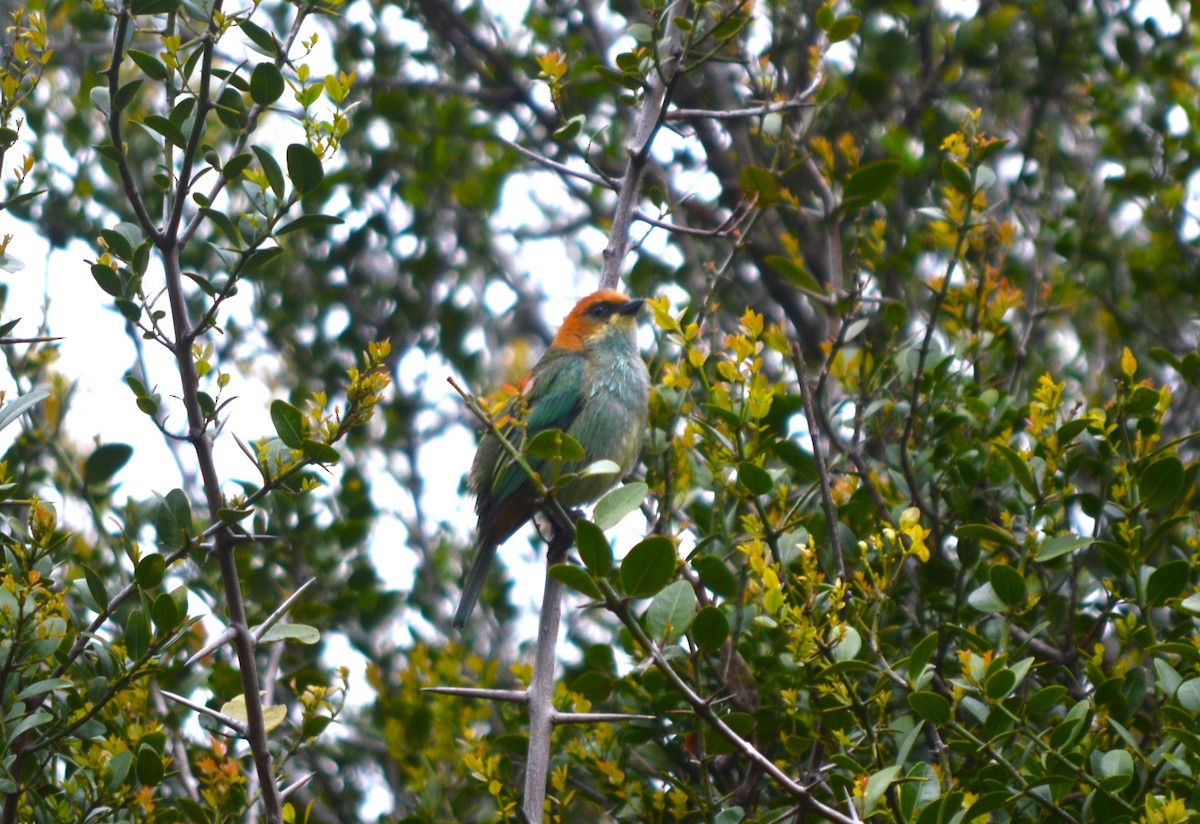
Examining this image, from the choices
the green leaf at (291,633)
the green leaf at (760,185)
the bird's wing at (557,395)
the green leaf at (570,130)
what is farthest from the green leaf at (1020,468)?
the bird's wing at (557,395)

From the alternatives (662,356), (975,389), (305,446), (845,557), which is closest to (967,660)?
(845,557)

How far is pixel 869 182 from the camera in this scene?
370cm

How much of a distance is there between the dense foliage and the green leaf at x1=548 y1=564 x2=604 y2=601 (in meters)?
0.04

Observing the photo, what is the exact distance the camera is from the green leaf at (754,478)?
117 inches

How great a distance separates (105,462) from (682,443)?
1.86 meters

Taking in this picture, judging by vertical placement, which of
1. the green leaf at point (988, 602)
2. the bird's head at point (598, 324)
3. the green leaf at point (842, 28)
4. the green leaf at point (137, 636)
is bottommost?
the green leaf at point (988, 602)

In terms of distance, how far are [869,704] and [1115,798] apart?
1.78 ft

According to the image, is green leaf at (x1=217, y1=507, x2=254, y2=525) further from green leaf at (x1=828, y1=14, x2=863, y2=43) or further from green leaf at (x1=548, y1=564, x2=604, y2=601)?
green leaf at (x1=828, y1=14, x2=863, y2=43)

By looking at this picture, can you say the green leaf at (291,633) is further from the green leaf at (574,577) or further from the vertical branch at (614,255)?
the green leaf at (574,577)

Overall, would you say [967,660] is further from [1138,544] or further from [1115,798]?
[1138,544]

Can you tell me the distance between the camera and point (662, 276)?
5.95 meters

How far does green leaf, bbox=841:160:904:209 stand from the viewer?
3672mm

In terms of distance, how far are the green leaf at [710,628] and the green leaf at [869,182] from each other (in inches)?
58.6

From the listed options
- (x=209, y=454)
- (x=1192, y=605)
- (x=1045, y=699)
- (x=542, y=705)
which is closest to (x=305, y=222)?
(x=209, y=454)
